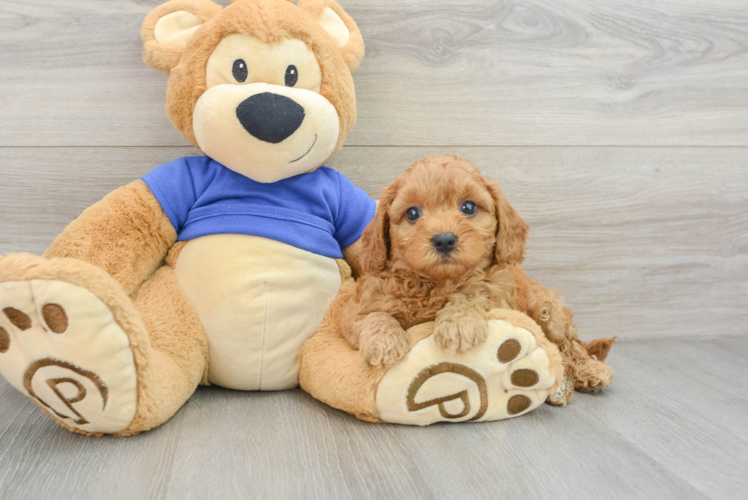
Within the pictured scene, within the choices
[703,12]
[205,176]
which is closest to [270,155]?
[205,176]

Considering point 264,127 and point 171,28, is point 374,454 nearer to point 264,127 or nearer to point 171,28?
point 264,127

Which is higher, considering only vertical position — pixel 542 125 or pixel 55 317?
pixel 542 125

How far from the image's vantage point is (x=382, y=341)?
3.32ft

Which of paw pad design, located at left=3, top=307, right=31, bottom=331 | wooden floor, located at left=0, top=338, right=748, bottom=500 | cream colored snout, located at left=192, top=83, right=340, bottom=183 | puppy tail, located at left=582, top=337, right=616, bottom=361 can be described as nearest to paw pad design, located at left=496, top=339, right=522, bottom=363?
wooden floor, located at left=0, top=338, right=748, bottom=500

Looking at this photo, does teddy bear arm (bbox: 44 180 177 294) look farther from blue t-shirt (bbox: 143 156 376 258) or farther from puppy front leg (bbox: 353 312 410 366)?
puppy front leg (bbox: 353 312 410 366)

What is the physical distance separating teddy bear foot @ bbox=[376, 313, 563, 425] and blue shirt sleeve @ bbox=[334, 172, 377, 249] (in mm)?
385

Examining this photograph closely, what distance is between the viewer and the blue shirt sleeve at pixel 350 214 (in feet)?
4.29

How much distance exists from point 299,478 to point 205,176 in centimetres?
71

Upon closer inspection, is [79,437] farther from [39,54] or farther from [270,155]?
[39,54]

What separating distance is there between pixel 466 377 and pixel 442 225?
0.29 metres

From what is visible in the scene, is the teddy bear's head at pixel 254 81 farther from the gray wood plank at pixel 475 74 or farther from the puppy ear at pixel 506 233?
the puppy ear at pixel 506 233

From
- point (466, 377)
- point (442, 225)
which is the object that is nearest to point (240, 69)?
point (442, 225)

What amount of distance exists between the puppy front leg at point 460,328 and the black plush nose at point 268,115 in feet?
1.62

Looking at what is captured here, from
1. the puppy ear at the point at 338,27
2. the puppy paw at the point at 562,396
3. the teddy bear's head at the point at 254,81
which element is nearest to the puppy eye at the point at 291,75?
the teddy bear's head at the point at 254,81
